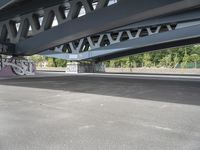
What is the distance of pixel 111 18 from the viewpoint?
16531mm

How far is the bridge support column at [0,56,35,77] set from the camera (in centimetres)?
3008

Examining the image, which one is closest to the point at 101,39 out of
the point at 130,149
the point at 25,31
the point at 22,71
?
the point at 22,71

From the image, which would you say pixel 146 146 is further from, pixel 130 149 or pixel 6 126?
pixel 6 126

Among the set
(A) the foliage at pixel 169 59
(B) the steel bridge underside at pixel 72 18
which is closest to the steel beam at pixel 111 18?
(B) the steel bridge underside at pixel 72 18

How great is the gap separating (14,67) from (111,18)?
1830cm

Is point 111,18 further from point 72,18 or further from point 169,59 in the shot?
point 169,59

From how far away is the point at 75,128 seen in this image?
6109 millimetres

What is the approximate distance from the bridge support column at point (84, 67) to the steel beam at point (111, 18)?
25.1 m

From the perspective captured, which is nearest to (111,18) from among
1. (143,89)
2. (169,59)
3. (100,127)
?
(143,89)

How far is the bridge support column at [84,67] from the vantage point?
49056 millimetres

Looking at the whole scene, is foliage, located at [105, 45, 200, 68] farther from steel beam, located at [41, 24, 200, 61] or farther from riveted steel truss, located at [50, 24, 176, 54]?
riveted steel truss, located at [50, 24, 176, 54]

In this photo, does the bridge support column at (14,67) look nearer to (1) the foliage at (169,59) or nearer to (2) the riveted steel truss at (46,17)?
(2) the riveted steel truss at (46,17)

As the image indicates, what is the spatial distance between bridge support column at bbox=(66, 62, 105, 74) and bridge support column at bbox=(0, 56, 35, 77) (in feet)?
51.0

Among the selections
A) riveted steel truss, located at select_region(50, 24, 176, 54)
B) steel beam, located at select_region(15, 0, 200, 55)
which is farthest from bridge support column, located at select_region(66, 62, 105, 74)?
steel beam, located at select_region(15, 0, 200, 55)
